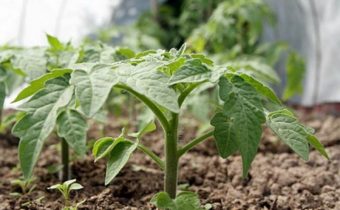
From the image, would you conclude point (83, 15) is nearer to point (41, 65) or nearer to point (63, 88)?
point (41, 65)

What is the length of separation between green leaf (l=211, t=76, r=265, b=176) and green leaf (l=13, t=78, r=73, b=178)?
1.15ft

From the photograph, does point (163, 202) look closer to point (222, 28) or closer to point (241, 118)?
point (241, 118)

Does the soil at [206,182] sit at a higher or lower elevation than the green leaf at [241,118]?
lower

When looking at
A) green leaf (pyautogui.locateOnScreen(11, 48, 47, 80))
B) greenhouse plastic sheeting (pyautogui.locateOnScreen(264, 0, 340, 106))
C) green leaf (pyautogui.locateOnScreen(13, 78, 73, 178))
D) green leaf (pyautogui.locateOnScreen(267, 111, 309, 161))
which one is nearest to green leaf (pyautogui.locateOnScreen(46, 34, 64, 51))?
green leaf (pyautogui.locateOnScreen(11, 48, 47, 80))

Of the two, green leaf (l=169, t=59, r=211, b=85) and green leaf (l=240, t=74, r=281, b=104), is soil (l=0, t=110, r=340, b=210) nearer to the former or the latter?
green leaf (l=240, t=74, r=281, b=104)

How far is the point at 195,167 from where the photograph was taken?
88.1 inches

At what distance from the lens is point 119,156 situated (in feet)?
4.73

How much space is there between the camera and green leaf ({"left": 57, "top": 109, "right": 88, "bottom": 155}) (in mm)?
1511

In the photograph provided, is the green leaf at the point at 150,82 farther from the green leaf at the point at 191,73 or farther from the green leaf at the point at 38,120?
the green leaf at the point at 38,120

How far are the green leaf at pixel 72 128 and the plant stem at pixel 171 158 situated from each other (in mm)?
219

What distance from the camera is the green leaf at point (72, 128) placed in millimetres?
1511

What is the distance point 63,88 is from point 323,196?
921mm

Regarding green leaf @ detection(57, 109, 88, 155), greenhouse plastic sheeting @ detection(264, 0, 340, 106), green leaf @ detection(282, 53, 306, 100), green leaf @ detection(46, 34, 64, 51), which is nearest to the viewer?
green leaf @ detection(57, 109, 88, 155)

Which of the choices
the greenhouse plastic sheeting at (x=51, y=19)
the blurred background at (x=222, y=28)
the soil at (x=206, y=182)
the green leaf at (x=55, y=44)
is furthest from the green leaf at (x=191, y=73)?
the greenhouse plastic sheeting at (x=51, y=19)
